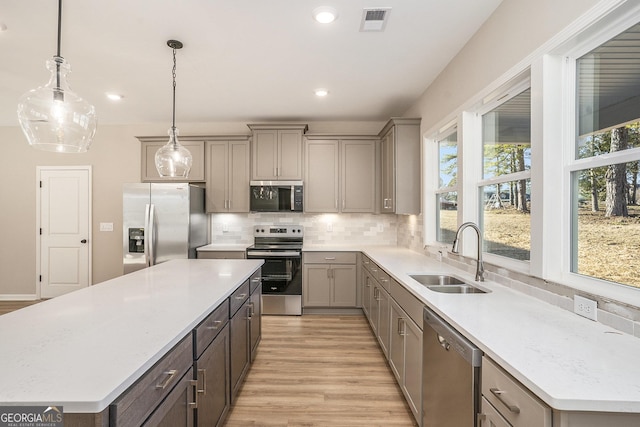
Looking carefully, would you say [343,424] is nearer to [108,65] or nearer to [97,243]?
[108,65]

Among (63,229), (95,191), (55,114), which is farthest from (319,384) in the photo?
(63,229)

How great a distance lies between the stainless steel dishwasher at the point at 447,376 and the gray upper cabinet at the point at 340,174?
2.87m

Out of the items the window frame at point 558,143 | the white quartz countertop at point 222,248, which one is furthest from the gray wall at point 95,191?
the window frame at point 558,143

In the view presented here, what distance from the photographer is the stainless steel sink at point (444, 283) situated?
225cm

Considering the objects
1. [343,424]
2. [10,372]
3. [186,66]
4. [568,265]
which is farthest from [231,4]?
[343,424]

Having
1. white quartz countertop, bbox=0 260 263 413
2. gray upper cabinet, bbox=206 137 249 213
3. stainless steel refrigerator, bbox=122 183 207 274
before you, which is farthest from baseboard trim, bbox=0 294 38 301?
white quartz countertop, bbox=0 260 263 413

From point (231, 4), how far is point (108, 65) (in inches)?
66.7


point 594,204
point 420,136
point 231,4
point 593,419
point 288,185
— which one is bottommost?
point 593,419

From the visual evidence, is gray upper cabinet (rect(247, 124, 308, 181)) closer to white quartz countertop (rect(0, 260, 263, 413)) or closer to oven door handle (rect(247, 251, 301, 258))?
oven door handle (rect(247, 251, 301, 258))

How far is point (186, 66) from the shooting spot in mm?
2998

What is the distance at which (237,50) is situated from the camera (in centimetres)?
270

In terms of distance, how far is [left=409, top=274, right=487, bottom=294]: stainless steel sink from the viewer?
2248 millimetres

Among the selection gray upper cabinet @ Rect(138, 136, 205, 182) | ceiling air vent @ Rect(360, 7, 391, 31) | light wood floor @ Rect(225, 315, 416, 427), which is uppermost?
ceiling air vent @ Rect(360, 7, 391, 31)

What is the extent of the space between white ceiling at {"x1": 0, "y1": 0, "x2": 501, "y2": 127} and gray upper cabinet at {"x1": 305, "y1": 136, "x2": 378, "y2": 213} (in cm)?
57
